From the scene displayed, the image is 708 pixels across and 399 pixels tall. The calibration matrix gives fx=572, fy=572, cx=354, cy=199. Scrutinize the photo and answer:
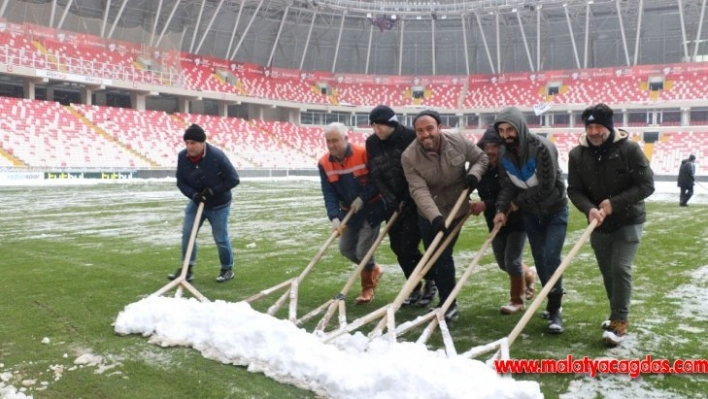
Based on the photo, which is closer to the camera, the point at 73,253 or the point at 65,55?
the point at 73,253

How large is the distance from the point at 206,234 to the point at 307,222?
2439 millimetres

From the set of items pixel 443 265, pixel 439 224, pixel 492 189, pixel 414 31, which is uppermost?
pixel 414 31

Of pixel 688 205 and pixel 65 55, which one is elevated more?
pixel 65 55

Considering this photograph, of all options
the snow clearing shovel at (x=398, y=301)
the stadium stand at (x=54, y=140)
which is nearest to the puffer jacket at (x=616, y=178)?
the snow clearing shovel at (x=398, y=301)

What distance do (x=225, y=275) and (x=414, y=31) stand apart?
166 ft

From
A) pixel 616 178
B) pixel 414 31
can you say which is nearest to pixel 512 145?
pixel 616 178

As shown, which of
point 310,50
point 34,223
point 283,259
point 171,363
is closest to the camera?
point 171,363

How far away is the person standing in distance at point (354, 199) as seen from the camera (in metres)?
5.06

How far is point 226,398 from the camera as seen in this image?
312 cm

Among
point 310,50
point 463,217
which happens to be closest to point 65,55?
point 310,50

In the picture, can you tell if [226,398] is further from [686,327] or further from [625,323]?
[686,327]

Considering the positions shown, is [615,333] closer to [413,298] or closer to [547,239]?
[547,239]

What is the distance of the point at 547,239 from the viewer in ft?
14.1

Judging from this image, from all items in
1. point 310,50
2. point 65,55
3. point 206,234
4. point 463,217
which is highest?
point 310,50
